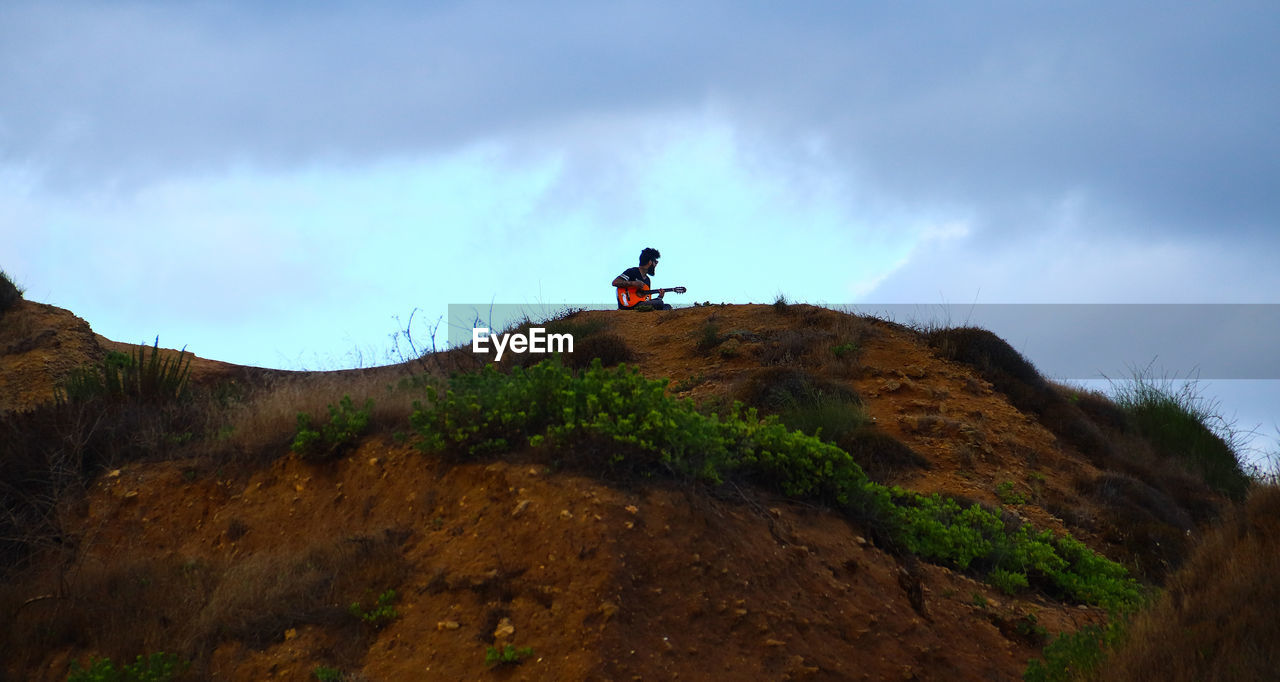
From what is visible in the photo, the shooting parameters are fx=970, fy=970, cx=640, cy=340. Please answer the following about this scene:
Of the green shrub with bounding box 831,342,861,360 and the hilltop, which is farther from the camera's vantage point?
the green shrub with bounding box 831,342,861,360

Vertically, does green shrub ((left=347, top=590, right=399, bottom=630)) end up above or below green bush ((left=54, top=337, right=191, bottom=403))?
below

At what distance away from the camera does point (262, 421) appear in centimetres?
798

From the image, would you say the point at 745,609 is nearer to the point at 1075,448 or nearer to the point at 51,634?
the point at 51,634

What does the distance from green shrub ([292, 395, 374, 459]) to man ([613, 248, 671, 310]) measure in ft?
35.4

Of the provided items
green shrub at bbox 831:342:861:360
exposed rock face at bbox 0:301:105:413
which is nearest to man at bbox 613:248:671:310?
green shrub at bbox 831:342:861:360

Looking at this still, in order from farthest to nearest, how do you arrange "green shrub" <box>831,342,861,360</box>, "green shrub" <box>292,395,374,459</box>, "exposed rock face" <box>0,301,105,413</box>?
"green shrub" <box>831,342,861,360</box>, "exposed rock face" <box>0,301,105,413</box>, "green shrub" <box>292,395,374,459</box>

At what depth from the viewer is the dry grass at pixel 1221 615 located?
4.13 m

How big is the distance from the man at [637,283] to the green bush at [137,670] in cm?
1299

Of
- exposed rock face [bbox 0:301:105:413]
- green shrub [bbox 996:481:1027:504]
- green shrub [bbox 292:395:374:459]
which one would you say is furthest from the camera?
exposed rock face [bbox 0:301:105:413]

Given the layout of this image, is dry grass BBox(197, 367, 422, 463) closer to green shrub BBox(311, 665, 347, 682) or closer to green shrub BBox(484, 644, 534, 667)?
green shrub BBox(311, 665, 347, 682)

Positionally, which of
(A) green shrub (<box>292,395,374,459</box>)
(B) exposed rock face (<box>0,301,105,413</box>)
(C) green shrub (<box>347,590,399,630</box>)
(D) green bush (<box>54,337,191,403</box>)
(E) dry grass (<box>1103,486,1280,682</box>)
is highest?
(B) exposed rock face (<box>0,301,105,413</box>)

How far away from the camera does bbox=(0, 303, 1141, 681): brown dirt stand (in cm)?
512

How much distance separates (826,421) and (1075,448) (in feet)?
14.5

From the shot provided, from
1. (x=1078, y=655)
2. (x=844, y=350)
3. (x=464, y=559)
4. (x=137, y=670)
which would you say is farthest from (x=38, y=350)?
(x=1078, y=655)
